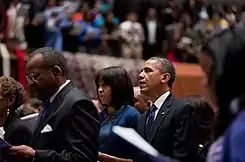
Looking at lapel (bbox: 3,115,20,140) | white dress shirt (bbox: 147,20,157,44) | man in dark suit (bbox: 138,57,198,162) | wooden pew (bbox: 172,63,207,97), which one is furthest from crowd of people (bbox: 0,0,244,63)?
lapel (bbox: 3,115,20,140)

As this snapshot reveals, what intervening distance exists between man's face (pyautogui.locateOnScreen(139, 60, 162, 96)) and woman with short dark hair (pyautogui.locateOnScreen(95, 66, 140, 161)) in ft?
0.30

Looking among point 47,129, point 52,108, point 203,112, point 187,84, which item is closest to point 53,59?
point 52,108

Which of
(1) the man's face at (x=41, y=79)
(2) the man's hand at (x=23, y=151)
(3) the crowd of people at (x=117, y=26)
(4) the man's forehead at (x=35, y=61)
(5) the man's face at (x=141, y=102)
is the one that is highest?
(4) the man's forehead at (x=35, y=61)

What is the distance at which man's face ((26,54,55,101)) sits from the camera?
367cm

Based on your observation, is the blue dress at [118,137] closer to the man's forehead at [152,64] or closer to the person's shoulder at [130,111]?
the person's shoulder at [130,111]

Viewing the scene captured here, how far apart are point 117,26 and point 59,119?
12036 mm

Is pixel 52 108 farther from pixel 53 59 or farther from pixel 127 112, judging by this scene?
pixel 127 112

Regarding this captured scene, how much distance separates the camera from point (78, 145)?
11.6 ft

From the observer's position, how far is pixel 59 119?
3564 mm

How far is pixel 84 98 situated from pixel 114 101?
96 cm

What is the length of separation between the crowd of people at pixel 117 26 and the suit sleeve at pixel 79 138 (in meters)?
9.26

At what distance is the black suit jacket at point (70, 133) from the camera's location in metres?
3.52

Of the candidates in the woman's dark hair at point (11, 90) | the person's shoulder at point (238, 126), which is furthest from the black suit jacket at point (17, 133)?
the person's shoulder at point (238, 126)

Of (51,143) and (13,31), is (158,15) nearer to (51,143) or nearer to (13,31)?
(13,31)
